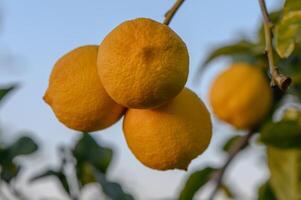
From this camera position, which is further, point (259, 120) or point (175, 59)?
point (259, 120)

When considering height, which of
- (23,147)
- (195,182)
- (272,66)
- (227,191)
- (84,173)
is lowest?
(227,191)

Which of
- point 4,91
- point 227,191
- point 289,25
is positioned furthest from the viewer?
point 227,191

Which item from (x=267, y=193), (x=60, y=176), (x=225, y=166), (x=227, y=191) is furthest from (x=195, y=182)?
(x=227, y=191)

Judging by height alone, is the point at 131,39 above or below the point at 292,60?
above

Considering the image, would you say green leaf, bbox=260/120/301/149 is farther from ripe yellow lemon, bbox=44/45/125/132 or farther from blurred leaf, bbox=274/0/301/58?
ripe yellow lemon, bbox=44/45/125/132

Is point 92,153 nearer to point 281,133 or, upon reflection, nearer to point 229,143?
point 281,133

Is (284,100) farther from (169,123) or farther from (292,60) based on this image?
(169,123)

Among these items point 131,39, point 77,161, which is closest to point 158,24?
point 131,39
